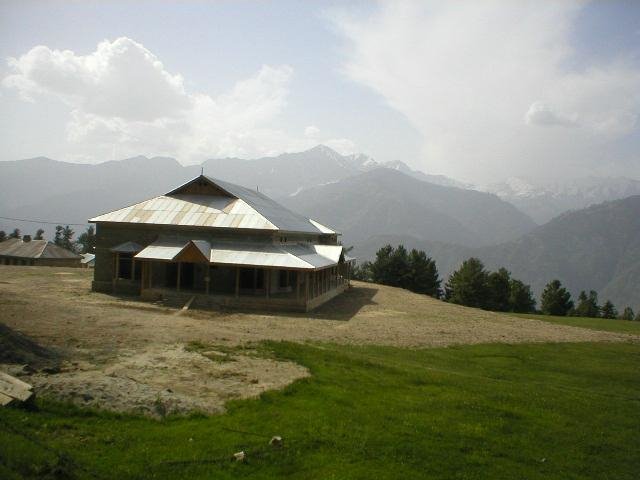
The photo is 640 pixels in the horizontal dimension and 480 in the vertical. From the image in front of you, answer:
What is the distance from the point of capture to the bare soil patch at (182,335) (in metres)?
10.4

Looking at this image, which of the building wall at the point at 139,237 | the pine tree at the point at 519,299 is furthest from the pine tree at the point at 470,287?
the building wall at the point at 139,237

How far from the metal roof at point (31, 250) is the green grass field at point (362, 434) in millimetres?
54793

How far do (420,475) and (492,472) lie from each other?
1.42 meters

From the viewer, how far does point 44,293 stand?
2873cm

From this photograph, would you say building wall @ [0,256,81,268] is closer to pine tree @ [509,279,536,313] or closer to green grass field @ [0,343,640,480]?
green grass field @ [0,343,640,480]

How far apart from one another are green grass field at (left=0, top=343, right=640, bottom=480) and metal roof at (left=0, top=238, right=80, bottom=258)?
2157 inches

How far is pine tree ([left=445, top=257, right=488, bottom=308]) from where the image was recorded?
181ft

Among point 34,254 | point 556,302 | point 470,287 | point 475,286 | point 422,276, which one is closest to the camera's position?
point 556,302

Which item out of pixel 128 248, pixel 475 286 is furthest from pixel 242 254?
pixel 475 286

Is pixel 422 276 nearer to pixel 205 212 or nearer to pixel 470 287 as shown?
pixel 470 287

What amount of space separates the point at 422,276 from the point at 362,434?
51986 mm

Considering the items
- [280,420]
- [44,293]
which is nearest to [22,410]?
[280,420]

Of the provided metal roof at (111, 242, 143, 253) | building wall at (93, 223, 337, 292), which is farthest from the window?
metal roof at (111, 242, 143, 253)

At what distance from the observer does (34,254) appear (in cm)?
5838
